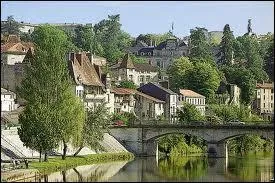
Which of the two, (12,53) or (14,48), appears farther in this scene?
(14,48)

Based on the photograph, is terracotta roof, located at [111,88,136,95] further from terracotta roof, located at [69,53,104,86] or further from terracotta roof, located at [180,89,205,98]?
terracotta roof, located at [180,89,205,98]

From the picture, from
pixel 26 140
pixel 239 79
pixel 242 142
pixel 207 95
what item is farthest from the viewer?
pixel 239 79

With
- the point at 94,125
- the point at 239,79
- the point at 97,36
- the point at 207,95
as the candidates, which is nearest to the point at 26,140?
the point at 94,125

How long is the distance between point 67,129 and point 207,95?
62.2m

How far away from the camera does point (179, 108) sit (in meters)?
115

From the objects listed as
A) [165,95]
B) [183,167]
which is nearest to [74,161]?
[183,167]

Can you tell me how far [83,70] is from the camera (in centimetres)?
9788

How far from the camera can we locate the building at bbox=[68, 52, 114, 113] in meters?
94.6

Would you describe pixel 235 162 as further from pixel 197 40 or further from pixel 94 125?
pixel 197 40

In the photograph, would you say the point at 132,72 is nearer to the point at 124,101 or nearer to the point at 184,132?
the point at 124,101

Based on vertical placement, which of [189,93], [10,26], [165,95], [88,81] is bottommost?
[165,95]

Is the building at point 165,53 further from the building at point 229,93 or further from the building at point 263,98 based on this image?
the building at point 229,93

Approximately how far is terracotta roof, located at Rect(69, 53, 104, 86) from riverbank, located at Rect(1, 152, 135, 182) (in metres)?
13.6

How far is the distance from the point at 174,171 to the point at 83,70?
3136 cm
